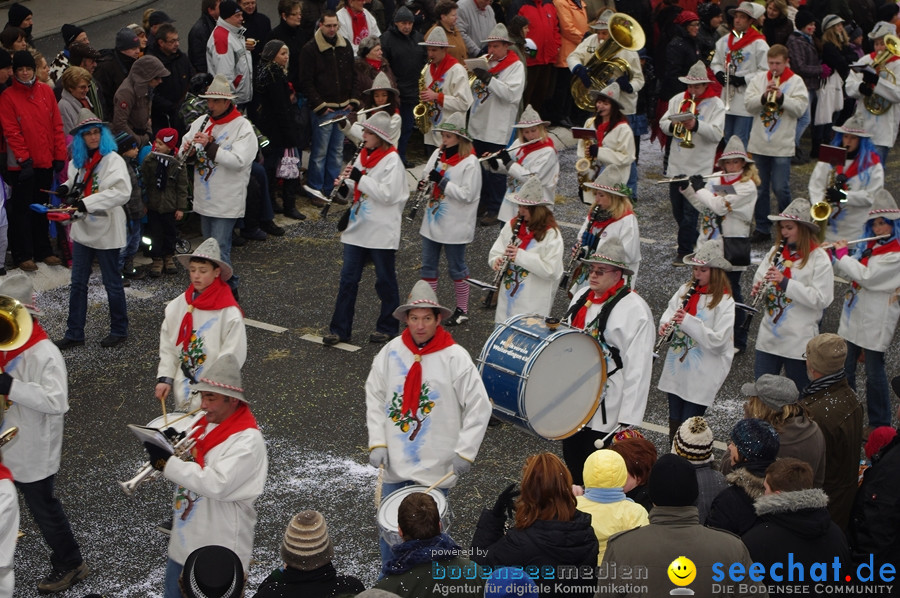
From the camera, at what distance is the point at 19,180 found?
11.1m

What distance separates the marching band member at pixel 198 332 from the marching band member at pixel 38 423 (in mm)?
769

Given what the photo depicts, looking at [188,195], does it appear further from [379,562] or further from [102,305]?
[379,562]

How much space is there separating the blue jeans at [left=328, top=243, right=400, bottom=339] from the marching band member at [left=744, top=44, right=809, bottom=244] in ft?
16.6

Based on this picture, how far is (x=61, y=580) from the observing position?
6848 millimetres

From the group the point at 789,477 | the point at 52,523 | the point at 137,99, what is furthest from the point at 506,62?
the point at 789,477

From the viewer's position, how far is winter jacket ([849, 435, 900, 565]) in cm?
585

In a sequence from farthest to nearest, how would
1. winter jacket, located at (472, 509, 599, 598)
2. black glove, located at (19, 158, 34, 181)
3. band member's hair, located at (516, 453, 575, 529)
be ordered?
black glove, located at (19, 158, 34, 181) → band member's hair, located at (516, 453, 575, 529) → winter jacket, located at (472, 509, 599, 598)

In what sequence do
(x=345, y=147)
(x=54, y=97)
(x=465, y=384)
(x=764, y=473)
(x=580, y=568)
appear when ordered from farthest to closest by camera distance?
(x=345, y=147), (x=54, y=97), (x=465, y=384), (x=764, y=473), (x=580, y=568)

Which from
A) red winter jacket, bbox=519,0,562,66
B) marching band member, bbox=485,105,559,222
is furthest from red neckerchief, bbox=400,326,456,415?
red winter jacket, bbox=519,0,562,66

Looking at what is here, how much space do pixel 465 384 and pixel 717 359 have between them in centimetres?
229

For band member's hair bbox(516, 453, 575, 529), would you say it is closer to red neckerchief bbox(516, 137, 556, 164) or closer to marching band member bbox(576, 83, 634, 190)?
red neckerchief bbox(516, 137, 556, 164)

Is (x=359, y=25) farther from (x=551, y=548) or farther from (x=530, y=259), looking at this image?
(x=551, y=548)

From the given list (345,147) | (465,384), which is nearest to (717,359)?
(465,384)

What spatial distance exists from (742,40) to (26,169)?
8910 millimetres
